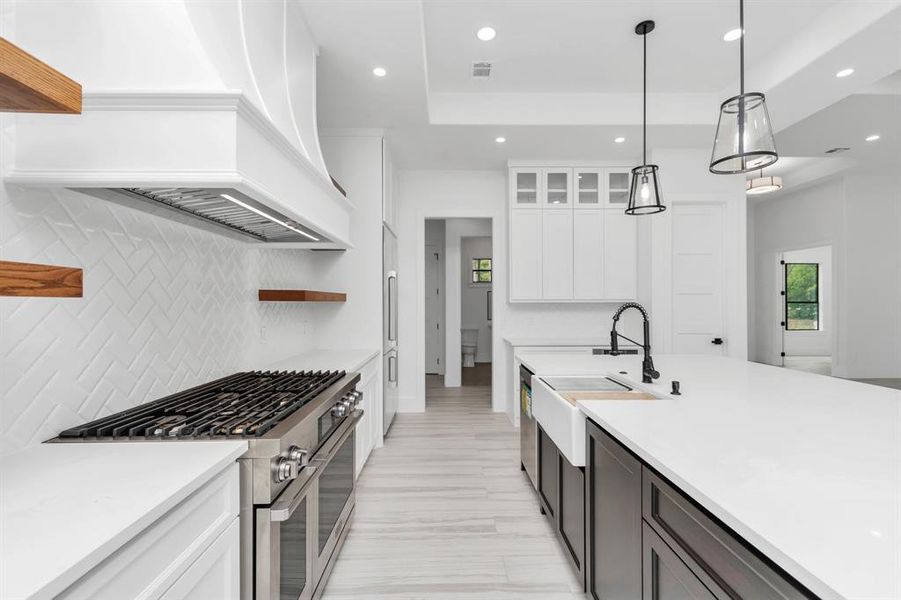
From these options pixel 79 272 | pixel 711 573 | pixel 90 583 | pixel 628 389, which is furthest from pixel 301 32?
pixel 711 573

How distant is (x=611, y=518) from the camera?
1.37m

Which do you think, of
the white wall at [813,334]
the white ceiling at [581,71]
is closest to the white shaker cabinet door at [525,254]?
the white ceiling at [581,71]

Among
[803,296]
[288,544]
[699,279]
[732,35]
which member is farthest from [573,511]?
[803,296]

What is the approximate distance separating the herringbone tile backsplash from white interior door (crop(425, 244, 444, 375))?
488 cm

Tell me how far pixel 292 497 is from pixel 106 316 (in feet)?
2.81

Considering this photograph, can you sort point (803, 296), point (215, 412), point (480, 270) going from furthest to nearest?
1. point (803, 296)
2. point (480, 270)
3. point (215, 412)

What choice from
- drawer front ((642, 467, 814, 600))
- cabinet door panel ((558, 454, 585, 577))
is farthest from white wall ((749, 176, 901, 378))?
drawer front ((642, 467, 814, 600))

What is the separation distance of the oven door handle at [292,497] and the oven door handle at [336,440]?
0.05 meters

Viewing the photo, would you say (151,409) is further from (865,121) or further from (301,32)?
(865,121)

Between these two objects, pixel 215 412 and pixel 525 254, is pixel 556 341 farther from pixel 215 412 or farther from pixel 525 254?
pixel 215 412

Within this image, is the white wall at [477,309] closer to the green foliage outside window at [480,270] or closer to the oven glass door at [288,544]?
the green foliage outside window at [480,270]

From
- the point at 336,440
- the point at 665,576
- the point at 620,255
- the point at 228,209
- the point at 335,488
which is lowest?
the point at 335,488

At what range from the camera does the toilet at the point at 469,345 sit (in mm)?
8000

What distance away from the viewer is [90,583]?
63cm
